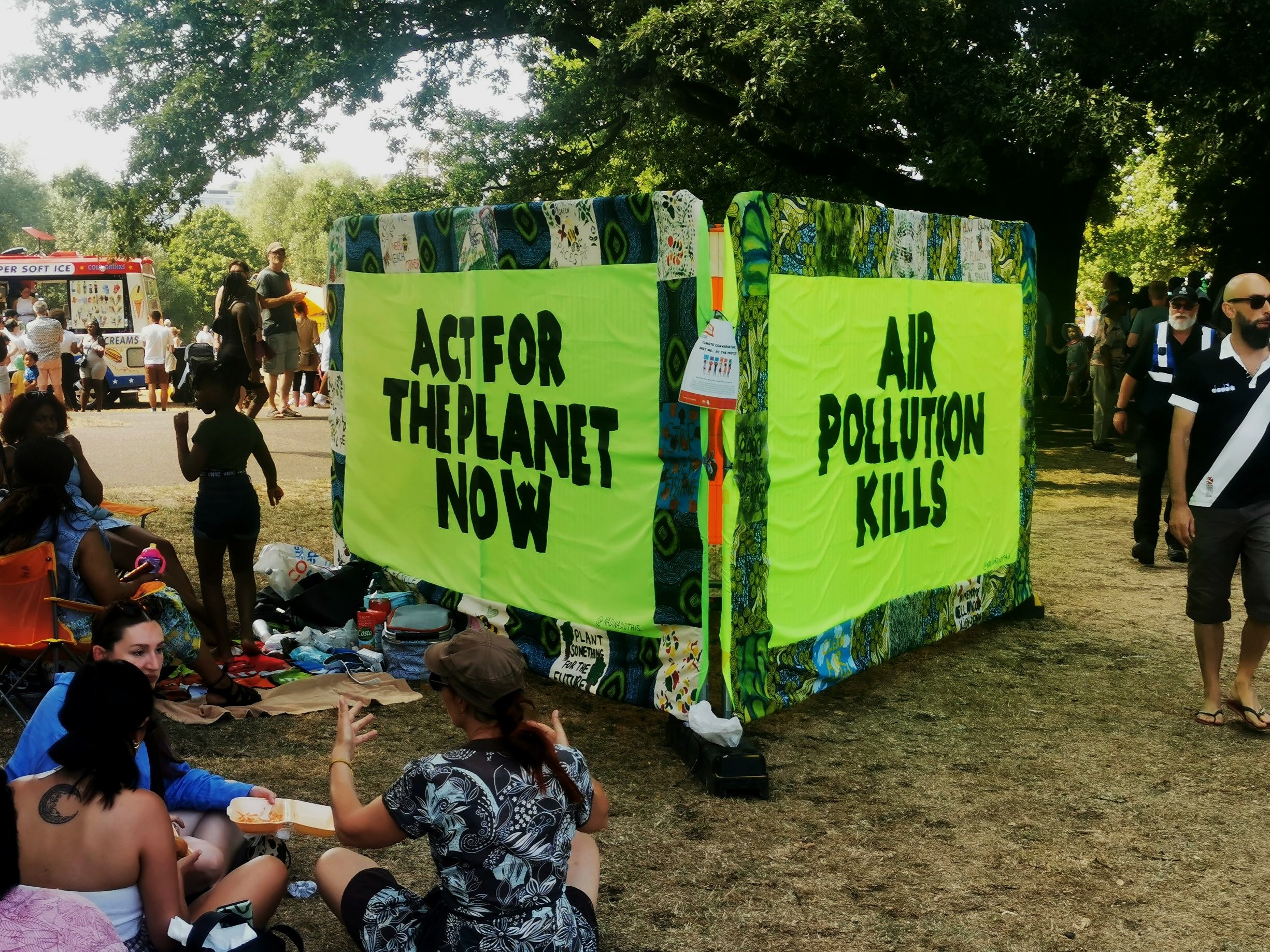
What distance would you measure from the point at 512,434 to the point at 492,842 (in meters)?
3.30

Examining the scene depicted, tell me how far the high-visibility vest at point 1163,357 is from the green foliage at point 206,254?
6065cm

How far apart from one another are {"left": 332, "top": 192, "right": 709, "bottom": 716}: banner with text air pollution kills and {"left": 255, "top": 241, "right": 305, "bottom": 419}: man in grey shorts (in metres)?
7.57

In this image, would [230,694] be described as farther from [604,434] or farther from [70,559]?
[604,434]

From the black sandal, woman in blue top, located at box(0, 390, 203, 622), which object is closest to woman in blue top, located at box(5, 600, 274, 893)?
the black sandal

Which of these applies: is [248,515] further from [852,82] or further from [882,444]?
[852,82]

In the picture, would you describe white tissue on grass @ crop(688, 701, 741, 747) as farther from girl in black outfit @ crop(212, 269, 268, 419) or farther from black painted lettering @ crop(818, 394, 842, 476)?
girl in black outfit @ crop(212, 269, 268, 419)

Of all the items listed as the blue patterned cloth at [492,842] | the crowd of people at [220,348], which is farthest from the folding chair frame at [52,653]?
the blue patterned cloth at [492,842]

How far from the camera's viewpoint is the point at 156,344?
69.4 ft

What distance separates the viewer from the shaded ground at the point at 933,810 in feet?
12.7

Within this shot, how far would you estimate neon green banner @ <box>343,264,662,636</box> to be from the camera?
5.25 meters

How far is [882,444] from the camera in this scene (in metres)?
6.05

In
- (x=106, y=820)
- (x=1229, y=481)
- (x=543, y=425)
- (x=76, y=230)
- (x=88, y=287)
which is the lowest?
(x=106, y=820)

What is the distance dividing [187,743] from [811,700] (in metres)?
2.85

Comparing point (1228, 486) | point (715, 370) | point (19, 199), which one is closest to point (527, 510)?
point (715, 370)
